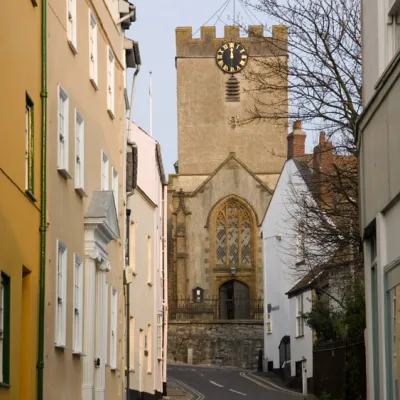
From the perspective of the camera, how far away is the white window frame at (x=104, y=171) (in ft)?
76.3

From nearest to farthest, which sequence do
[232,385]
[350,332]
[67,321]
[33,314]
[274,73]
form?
[33,314] → [67,321] → [274,73] → [350,332] → [232,385]

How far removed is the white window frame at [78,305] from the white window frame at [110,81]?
493 centimetres

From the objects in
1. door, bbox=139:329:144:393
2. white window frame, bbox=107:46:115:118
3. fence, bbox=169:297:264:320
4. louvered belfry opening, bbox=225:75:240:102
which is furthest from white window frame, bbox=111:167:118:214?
louvered belfry opening, bbox=225:75:240:102

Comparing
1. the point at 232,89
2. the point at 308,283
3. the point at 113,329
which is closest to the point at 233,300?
the point at 232,89

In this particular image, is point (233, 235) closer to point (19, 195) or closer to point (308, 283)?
point (308, 283)

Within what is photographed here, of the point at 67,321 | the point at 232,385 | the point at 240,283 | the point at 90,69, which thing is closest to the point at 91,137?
the point at 90,69

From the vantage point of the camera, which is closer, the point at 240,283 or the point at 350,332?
the point at 350,332

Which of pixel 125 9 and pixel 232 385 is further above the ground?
pixel 125 9

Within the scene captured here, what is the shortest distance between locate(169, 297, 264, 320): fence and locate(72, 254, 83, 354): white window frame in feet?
172

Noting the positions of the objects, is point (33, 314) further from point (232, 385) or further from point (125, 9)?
point (232, 385)

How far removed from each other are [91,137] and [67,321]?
4.18 m

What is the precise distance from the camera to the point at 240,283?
7788cm

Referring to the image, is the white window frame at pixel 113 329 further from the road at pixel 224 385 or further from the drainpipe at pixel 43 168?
the road at pixel 224 385

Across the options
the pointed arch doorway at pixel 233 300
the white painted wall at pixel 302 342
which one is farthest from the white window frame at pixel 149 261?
the pointed arch doorway at pixel 233 300
